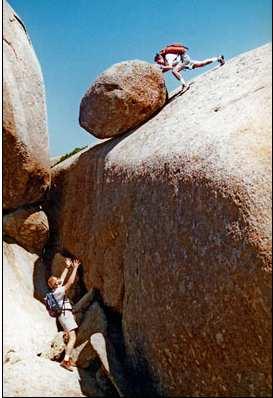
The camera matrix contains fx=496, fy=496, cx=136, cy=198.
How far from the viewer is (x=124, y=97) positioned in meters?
10.6

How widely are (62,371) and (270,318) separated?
12.7 feet

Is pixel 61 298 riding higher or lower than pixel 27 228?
lower

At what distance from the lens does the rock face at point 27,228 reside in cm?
1162

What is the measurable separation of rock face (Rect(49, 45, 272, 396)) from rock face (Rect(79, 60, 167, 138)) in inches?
31.0

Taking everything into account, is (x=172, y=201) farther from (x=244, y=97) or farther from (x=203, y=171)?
(x=244, y=97)

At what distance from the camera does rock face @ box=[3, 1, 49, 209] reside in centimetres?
1068

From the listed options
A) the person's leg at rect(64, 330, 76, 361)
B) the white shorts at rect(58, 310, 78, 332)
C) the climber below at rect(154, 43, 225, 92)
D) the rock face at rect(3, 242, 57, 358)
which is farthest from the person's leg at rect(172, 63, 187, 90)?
the person's leg at rect(64, 330, 76, 361)

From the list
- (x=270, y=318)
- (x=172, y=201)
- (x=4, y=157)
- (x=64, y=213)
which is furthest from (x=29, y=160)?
(x=270, y=318)

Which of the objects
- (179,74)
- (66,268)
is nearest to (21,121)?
(66,268)

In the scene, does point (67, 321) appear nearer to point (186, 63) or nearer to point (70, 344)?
point (70, 344)

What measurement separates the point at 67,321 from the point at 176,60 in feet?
21.1

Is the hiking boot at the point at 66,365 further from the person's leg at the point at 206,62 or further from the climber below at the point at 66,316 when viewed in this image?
the person's leg at the point at 206,62

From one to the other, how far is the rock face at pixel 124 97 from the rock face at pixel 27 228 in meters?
2.57

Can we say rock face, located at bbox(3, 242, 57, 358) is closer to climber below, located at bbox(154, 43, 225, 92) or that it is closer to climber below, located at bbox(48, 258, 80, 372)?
climber below, located at bbox(48, 258, 80, 372)
